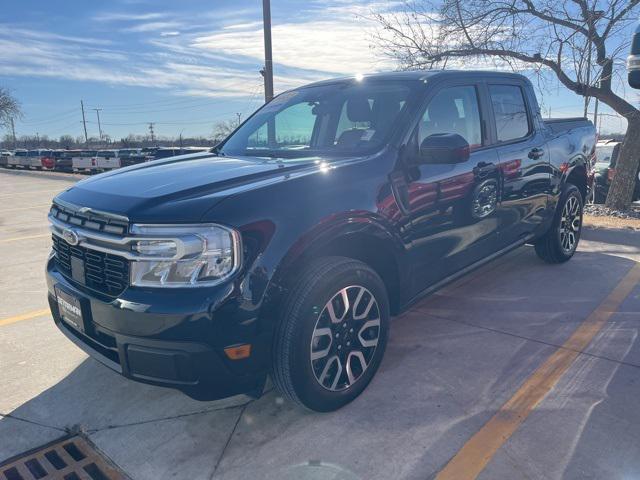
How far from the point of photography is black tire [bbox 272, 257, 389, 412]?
245 centimetres

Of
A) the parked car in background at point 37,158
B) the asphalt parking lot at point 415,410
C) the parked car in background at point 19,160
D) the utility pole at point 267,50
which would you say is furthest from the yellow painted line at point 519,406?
the parked car in background at point 19,160

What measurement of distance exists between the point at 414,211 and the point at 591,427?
4.96 feet

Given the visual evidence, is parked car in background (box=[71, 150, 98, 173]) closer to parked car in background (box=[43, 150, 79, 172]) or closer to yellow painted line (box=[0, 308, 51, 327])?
parked car in background (box=[43, 150, 79, 172])

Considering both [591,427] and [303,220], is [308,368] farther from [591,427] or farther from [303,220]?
[591,427]

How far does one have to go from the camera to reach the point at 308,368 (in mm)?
2543

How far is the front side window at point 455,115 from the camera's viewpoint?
337 cm

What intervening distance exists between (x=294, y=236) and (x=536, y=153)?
3062 mm

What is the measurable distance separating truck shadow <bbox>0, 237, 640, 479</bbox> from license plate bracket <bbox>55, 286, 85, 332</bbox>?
1.85 feet

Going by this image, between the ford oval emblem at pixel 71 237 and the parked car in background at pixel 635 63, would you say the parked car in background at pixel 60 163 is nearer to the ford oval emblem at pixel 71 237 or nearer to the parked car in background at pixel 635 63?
the ford oval emblem at pixel 71 237

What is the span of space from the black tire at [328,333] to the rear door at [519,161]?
1765 mm

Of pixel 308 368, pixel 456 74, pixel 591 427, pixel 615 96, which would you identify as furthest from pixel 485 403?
pixel 615 96

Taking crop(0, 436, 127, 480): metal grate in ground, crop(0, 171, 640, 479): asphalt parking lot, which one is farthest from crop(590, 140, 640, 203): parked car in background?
crop(0, 436, 127, 480): metal grate in ground

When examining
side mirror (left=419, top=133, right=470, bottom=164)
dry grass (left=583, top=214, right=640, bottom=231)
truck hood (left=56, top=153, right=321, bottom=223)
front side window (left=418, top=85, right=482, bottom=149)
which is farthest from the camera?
dry grass (left=583, top=214, right=640, bottom=231)

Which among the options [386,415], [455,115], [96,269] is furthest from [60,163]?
[386,415]
